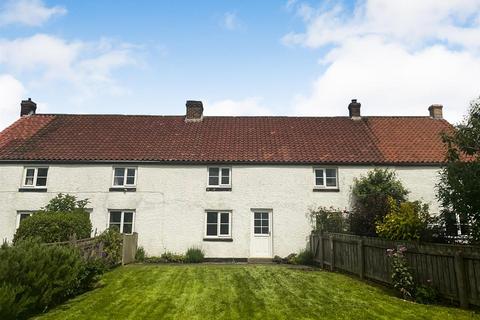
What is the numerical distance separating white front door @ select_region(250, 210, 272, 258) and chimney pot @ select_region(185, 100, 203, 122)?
9145 mm

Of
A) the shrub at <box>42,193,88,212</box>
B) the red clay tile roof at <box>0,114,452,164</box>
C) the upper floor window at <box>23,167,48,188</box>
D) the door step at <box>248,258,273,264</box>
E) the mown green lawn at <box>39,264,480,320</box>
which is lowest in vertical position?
the mown green lawn at <box>39,264,480,320</box>

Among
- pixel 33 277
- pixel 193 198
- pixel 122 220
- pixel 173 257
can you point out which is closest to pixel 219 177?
pixel 193 198

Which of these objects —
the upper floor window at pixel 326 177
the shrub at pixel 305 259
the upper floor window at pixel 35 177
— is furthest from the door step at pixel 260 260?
the upper floor window at pixel 35 177

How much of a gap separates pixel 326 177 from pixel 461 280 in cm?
1200

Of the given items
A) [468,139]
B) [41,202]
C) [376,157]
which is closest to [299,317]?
[468,139]

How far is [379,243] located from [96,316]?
9.34 meters

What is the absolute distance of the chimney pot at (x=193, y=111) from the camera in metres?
26.2

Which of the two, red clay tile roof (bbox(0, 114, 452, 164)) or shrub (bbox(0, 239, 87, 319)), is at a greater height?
red clay tile roof (bbox(0, 114, 452, 164))

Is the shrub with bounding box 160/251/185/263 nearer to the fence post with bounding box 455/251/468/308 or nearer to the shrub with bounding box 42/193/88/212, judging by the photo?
the shrub with bounding box 42/193/88/212

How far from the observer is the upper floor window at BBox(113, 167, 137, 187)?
69.3 ft

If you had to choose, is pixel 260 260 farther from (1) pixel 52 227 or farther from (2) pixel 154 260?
(1) pixel 52 227

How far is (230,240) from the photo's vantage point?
66.1 feet

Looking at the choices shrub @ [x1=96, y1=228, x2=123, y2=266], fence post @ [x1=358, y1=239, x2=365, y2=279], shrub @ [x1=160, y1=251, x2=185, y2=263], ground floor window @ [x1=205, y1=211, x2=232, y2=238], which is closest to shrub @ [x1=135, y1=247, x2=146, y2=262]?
shrub @ [x1=160, y1=251, x2=185, y2=263]

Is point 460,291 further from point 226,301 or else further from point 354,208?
point 354,208
